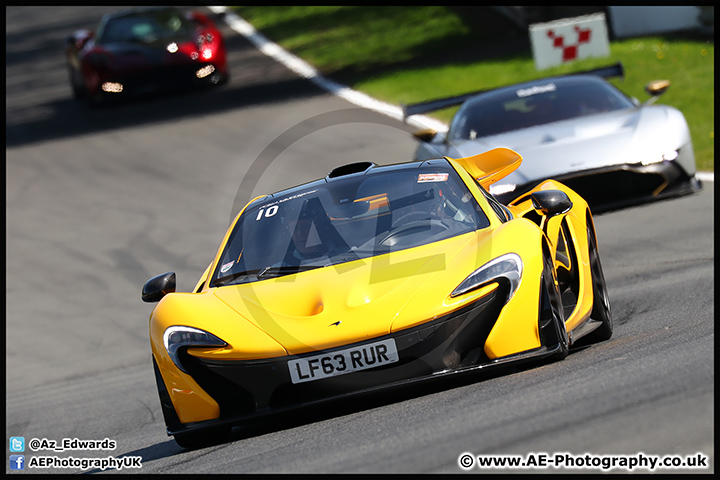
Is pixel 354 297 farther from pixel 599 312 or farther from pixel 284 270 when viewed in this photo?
pixel 599 312

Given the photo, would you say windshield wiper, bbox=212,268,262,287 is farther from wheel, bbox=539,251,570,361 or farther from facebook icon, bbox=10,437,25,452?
facebook icon, bbox=10,437,25,452

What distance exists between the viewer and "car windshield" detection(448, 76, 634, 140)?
11.4 meters

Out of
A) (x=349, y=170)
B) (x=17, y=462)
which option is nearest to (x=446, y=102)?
(x=349, y=170)

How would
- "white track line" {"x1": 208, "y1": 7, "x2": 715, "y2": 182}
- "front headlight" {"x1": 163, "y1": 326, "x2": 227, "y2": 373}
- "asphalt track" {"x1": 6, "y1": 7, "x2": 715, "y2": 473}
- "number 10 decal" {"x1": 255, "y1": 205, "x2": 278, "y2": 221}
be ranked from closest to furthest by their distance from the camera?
"asphalt track" {"x1": 6, "y1": 7, "x2": 715, "y2": 473}
"front headlight" {"x1": 163, "y1": 326, "x2": 227, "y2": 373}
"number 10 decal" {"x1": 255, "y1": 205, "x2": 278, "y2": 221}
"white track line" {"x1": 208, "y1": 7, "x2": 715, "y2": 182}

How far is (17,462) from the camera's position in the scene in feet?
21.1

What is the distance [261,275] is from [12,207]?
1063cm

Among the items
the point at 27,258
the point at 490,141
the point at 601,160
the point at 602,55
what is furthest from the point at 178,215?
the point at 602,55

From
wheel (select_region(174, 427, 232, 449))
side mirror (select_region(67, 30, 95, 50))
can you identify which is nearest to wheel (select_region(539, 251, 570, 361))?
wheel (select_region(174, 427, 232, 449))

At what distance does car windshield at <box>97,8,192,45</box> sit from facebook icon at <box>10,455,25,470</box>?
1440 cm

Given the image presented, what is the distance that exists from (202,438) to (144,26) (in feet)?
54.6

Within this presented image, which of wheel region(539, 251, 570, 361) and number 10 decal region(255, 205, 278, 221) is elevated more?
number 10 decal region(255, 205, 278, 221)

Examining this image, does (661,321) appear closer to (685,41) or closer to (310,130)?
(310,130)

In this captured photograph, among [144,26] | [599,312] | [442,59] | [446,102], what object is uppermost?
[599,312]

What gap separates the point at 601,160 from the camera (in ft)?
32.9
